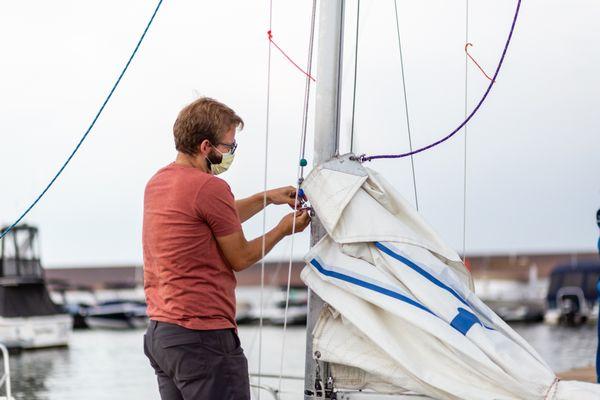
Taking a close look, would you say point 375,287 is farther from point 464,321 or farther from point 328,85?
point 328,85

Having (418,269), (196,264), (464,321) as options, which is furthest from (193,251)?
(464,321)

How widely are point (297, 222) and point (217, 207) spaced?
516 mm

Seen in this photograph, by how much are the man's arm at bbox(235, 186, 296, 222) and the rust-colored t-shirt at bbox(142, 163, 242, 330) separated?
21.0 inches

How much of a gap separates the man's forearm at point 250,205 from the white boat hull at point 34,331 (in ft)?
66.0

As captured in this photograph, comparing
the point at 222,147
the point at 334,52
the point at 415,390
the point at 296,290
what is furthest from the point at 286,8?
the point at 296,290

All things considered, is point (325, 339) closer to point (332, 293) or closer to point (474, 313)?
point (332, 293)

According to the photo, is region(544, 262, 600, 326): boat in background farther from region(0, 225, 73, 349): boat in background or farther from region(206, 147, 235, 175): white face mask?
region(206, 147, 235, 175): white face mask

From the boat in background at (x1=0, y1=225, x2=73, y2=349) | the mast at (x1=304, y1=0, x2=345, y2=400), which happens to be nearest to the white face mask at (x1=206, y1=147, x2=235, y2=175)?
the mast at (x1=304, y1=0, x2=345, y2=400)

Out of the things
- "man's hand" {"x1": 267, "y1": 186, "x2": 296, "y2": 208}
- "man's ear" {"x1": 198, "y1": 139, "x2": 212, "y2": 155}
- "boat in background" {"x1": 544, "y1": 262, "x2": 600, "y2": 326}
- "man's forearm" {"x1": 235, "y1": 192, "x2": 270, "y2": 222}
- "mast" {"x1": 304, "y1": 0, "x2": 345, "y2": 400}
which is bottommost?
"boat in background" {"x1": 544, "y1": 262, "x2": 600, "y2": 326}

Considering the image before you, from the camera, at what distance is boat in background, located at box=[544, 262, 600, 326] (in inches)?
1276

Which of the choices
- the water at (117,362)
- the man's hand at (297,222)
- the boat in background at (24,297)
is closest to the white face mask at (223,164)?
the man's hand at (297,222)

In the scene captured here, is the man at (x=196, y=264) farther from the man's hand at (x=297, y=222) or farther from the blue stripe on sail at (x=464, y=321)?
the blue stripe on sail at (x=464, y=321)

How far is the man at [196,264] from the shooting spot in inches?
101

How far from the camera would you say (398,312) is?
281 centimetres
